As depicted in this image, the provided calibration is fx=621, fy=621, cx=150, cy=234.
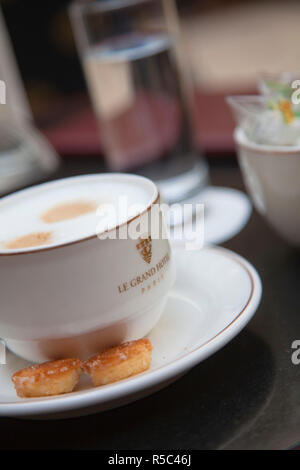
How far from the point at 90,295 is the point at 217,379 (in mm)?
122

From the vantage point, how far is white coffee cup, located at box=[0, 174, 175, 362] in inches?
17.8

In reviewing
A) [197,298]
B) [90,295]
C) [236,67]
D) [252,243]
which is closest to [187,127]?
[252,243]

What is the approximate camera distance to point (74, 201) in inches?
22.9

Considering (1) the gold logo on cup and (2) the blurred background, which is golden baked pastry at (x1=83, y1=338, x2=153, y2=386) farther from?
(2) the blurred background

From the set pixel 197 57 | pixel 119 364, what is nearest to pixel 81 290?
pixel 119 364

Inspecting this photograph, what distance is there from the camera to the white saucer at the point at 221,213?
30.9 inches

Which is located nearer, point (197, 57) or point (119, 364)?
point (119, 364)

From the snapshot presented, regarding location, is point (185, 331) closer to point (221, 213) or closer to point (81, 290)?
point (81, 290)

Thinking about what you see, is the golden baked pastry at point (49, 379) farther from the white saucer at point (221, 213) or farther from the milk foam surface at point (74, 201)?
the white saucer at point (221, 213)

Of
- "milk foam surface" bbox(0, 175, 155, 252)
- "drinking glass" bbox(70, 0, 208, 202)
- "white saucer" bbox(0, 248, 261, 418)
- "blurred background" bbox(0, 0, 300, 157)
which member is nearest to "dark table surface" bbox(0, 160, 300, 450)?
"white saucer" bbox(0, 248, 261, 418)

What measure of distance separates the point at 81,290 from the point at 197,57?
2.97 m

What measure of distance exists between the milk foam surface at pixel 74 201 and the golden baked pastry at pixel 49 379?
0.09 m
